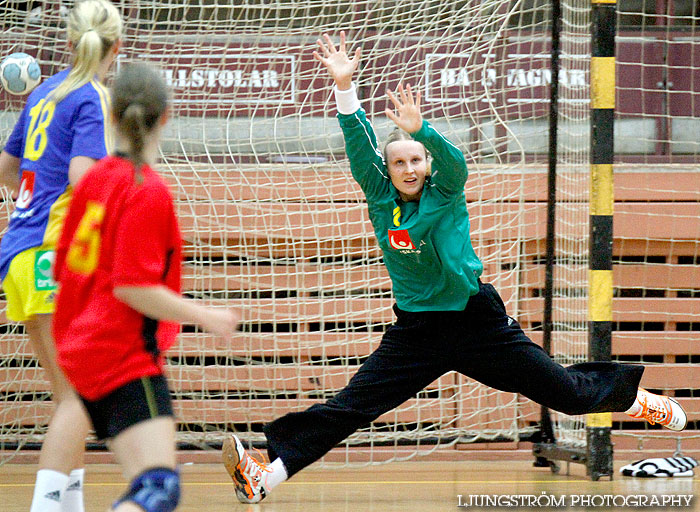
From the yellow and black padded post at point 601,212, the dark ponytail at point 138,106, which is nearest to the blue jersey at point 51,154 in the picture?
the dark ponytail at point 138,106

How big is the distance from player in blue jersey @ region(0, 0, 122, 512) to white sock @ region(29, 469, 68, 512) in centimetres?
13

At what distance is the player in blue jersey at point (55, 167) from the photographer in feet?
7.92

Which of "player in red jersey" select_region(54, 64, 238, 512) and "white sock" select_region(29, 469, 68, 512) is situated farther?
"white sock" select_region(29, 469, 68, 512)

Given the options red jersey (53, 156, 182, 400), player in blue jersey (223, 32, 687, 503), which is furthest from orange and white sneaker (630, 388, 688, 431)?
red jersey (53, 156, 182, 400)

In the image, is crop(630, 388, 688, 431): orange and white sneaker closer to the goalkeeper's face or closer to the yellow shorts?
the goalkeeper's face

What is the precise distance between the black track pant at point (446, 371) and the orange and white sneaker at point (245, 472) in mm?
83

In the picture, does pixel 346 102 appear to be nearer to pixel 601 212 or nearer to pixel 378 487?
pixel 601 212

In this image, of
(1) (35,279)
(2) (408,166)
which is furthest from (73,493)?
(2) (408,166)

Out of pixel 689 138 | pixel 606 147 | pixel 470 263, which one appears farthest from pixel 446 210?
pixel 689 138

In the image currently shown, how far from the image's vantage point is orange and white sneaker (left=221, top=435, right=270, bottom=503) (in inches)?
124

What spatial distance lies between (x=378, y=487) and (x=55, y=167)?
6.62 ft

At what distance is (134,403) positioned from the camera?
1796 mm

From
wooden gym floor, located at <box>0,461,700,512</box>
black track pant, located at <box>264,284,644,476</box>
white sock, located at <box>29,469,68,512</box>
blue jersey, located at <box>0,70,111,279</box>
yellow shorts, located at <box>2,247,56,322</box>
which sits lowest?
wooden gym floor, located at <box>0,461,700,512</box>

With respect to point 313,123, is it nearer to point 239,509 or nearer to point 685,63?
point 239,509
